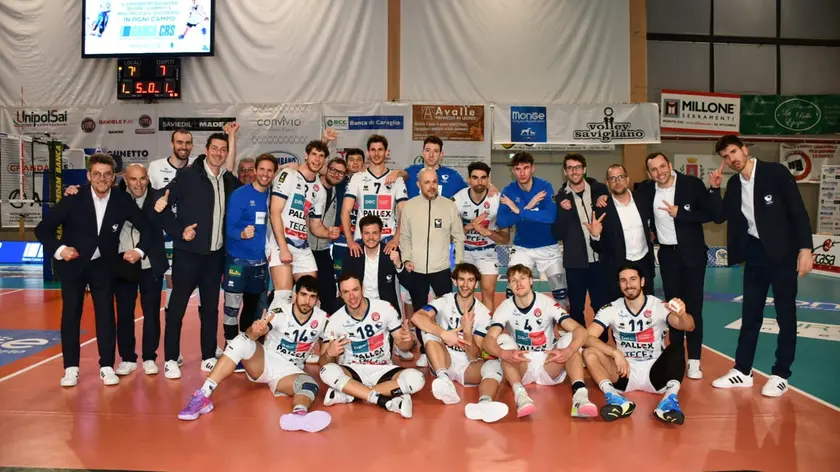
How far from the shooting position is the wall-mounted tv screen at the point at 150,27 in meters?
13.9

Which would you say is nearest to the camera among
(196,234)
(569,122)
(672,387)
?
(672,387)

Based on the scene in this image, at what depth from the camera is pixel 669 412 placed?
431 centimetres

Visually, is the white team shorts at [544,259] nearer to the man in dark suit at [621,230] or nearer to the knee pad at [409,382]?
the man in dark suit at [621,230]

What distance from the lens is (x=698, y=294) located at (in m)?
5.61

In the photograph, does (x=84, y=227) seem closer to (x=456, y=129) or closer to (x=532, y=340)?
(x=532, y=340)

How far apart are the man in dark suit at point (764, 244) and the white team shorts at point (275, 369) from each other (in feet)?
12.3

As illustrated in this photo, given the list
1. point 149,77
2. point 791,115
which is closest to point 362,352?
point 149,77

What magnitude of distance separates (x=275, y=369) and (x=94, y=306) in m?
1.80

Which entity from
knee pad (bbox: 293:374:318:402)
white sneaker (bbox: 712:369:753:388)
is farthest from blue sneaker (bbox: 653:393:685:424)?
knee pad (bbox: 293:374:318:402)

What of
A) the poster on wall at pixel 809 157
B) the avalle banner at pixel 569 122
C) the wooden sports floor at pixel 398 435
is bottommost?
the wooden sports floor at pixel 398 435

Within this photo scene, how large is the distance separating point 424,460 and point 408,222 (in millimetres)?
2630

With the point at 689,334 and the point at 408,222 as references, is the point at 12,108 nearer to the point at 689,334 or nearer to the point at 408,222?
the point at 408,222

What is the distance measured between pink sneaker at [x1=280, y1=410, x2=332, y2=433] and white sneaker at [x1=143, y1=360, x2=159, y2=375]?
2.03m

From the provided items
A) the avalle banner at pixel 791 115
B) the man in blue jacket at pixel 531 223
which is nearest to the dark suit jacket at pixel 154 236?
the man in blue jacket at pixel 531 223
